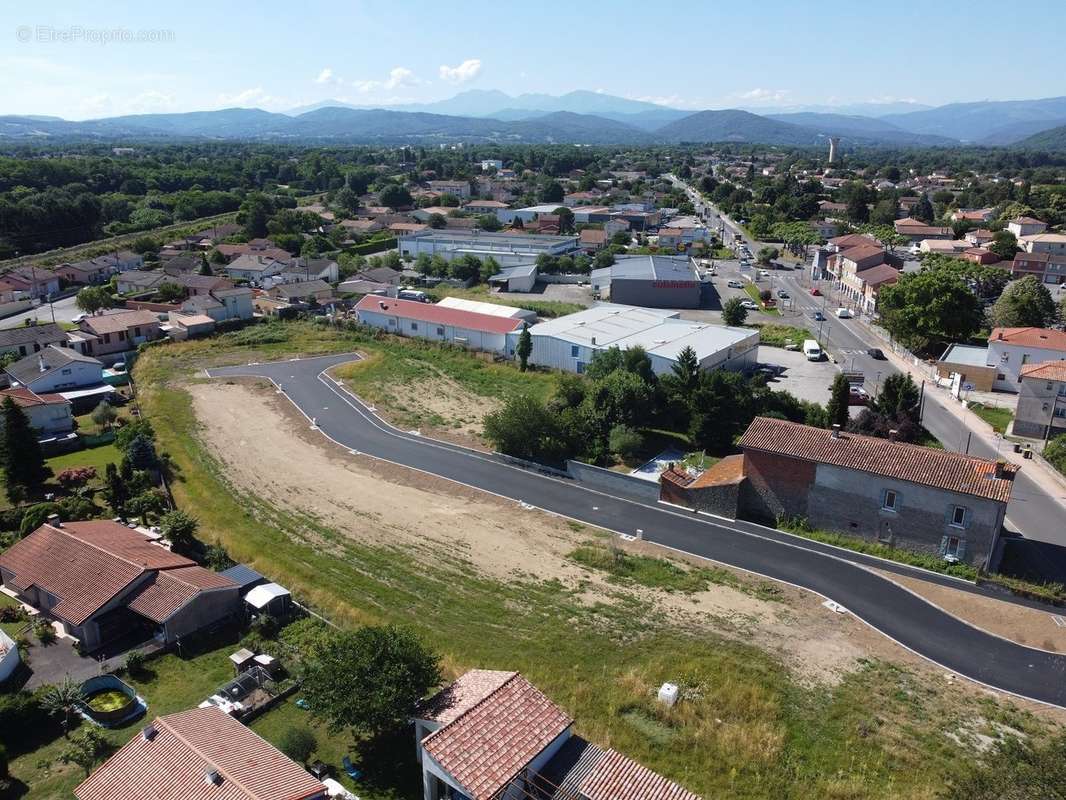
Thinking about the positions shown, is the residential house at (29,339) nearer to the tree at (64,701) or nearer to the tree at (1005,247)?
the tree at (64,701)

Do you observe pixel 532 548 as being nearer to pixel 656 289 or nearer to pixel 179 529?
pixel 179 529

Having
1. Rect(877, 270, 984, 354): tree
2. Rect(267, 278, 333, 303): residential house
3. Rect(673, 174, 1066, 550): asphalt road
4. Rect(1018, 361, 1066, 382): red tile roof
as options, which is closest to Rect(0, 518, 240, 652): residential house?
Rect(673, 174, 1066, 550): asphalt road

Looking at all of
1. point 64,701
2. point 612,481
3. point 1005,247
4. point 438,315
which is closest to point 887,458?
point 612,481

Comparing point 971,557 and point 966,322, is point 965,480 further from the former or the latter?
point 966,322

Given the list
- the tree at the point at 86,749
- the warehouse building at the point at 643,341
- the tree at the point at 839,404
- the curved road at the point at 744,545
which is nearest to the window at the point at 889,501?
the curved road at the point at 744,545

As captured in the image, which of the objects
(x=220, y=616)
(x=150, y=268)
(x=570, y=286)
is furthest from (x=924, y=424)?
(x=150, y=268)
